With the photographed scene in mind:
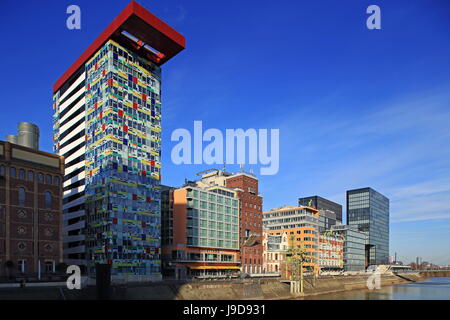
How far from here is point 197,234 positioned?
128m

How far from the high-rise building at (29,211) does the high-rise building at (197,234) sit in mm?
38303

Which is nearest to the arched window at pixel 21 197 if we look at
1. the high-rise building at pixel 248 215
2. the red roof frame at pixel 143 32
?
the red roof frame at pixel 143 32

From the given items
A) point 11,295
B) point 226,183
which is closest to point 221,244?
point 226,183

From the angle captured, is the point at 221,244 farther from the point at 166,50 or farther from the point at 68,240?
the point at 166,50

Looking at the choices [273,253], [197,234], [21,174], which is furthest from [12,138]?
[273,253]

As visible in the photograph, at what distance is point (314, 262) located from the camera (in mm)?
184500

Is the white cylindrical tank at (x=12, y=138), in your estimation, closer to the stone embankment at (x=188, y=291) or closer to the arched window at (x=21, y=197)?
the arched window at (x=21, y=197)

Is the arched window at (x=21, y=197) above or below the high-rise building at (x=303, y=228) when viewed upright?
above

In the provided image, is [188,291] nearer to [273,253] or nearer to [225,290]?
[225,290]

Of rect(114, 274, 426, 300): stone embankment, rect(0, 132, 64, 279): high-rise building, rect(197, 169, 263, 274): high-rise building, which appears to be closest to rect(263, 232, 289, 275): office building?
rect(197, 169, 263, 274): high-rise building

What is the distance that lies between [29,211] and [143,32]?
56.4 m

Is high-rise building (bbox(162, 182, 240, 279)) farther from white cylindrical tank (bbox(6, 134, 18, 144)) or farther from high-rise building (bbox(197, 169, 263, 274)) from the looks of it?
white cylindrical tank (bbox(6, 134, 18, 144))

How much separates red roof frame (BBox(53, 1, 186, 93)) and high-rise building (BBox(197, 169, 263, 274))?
52366 millimetres

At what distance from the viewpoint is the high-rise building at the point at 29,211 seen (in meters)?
85.5
